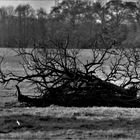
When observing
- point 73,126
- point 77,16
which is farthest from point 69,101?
point 77,16

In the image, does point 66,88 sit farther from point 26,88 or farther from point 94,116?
point 26,88

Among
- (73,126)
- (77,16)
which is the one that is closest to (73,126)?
(73,126)

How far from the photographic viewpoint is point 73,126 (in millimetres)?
6660

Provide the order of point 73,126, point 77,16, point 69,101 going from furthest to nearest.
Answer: point 77,16, point 69,101, point 73,126

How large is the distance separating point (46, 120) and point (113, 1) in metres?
87.5

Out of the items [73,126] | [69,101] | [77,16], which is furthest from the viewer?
[77,16]

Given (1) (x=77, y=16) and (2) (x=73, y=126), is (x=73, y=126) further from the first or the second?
(1) (x=77, y=16)

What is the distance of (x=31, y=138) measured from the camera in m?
5.55

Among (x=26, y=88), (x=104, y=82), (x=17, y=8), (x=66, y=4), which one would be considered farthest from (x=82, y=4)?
(x=104, y=82)

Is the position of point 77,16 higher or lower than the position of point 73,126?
higher

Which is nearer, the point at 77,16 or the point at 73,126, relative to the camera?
the point at 73,126

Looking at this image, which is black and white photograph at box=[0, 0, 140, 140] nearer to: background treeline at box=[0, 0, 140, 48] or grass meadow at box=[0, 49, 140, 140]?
grass meadow at box=[0, 49, 140, 140]

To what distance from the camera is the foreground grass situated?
579cm

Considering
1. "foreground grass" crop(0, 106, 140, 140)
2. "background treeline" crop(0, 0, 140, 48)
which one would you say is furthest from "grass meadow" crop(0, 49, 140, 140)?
"background treeline" crop(0, 0, 140, 48)
